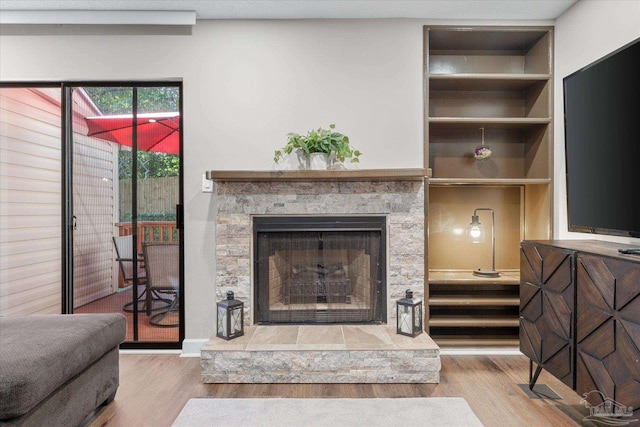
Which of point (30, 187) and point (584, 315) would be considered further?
point (30, 187)

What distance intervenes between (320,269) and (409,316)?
2.43 ft

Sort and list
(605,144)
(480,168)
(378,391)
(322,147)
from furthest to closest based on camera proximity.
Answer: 1. (480,168)
2. (322,147)
3. (378,391)
4. (605,144)

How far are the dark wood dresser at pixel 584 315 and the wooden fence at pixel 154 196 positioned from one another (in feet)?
8.40

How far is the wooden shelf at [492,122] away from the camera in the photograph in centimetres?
293

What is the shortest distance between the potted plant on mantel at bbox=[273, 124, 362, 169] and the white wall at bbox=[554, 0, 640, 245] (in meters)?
1.55

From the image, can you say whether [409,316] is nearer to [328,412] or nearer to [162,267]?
[328,412]

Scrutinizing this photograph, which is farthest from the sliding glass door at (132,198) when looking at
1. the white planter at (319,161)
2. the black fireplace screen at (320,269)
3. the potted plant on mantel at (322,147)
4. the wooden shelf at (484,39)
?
the wooden shelf at (484,39)

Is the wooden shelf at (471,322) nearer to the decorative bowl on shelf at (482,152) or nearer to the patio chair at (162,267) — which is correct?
the decorative bowl on shelf at (482,152)

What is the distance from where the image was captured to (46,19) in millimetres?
2865

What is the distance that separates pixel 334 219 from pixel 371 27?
1520 millimetres

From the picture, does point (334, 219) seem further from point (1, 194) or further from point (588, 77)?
point (1, 194)

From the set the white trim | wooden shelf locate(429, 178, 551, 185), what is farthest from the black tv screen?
the white trim

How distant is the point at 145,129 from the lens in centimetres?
309

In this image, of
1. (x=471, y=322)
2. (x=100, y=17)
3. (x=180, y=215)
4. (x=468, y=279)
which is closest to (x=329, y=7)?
(x=100, y=17)
